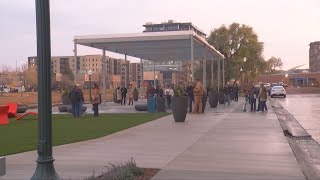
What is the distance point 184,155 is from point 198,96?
Answer: 555 inches

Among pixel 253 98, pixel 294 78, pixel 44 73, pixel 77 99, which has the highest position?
pixel 294 78

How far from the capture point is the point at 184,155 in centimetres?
1081

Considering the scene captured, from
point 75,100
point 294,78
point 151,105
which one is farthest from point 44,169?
point 294,78

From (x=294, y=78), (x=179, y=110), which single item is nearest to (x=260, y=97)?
(x=179, y=110)

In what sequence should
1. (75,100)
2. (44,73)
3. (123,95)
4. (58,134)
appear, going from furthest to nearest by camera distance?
(123,95) < (75,100) < (58,134) < (44,73)

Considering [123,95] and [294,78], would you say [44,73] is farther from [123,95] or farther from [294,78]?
[294,78]

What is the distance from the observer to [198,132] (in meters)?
15.9

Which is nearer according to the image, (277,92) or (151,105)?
(151,105)

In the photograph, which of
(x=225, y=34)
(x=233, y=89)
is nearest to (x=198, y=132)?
(x=233, y=89)

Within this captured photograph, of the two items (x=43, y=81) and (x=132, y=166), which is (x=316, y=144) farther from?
(x=43, y=81)

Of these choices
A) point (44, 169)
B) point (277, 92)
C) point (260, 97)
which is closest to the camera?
point (44, 169)

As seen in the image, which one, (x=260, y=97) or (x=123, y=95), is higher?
(x=260, y=97)

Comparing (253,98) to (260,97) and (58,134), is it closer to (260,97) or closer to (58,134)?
(260,97)

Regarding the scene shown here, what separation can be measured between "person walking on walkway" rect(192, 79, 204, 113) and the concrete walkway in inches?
309
